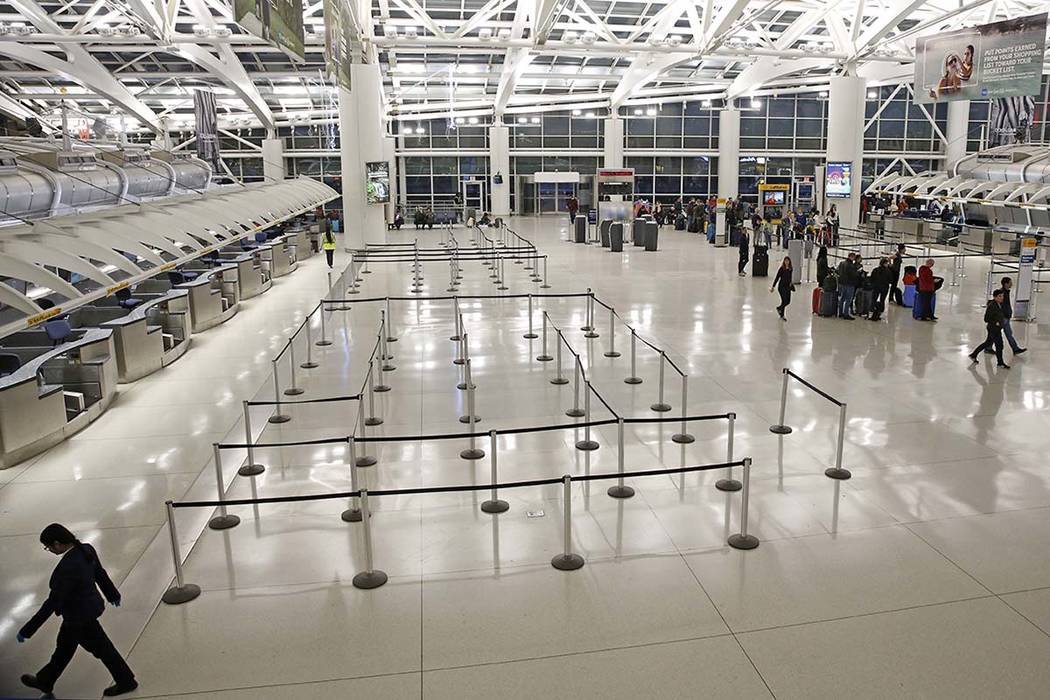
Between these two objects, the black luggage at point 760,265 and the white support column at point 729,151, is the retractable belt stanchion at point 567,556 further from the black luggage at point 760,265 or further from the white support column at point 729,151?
the white support column at point 729,151

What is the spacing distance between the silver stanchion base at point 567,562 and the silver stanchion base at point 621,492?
1296 millimetres

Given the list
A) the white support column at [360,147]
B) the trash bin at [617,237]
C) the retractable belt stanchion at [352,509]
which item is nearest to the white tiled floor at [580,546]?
the retractable belt stanchion at [352,509]

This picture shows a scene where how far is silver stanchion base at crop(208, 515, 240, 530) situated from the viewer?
7.00 m

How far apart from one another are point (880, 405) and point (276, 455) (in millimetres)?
7600

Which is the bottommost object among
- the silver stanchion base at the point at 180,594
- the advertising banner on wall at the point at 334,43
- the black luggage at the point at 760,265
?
the silver stanchion base at the point at 180,594

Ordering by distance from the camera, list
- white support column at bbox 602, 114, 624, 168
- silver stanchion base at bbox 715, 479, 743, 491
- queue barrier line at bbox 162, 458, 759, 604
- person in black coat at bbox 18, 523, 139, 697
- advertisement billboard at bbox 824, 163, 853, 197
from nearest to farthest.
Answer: person in black coat at bbox 18, 523, 139, 697 → queue barrier line at bbox 162, 458, 759, 604 → silver stanchion base at bbox 715, 479, 743, 491 → advertisement billboard at bbox 824, 163, 853, 197 → white support column at bbox 602, 114, 624, 168

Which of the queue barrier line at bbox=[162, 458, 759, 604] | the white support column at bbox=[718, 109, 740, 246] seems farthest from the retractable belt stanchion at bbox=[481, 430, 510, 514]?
the white support column at bbox=[718, 109, 740, 246]

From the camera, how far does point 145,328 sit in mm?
12500

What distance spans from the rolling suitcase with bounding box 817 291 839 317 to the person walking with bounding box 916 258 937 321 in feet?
5.14

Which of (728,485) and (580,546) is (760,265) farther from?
A: (580,546)

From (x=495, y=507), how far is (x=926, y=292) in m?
12.3

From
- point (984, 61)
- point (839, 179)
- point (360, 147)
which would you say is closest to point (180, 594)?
point (984, 61)

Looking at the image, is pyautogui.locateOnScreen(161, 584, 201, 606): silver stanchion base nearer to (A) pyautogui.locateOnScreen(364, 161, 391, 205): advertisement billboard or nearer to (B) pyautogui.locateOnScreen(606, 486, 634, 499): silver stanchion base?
(B) pyautogui.locateOnScreen(606, 486, 634, 499): silver stanchion base

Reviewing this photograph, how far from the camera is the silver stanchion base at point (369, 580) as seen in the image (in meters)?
5.95
